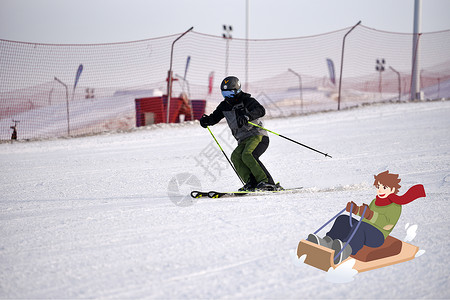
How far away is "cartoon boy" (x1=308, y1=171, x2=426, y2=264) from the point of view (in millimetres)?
2328

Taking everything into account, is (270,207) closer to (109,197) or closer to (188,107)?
(109,197)

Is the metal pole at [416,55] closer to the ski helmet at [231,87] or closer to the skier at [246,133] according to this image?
the skier at [246,133]

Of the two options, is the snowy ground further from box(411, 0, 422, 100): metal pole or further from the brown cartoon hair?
box(411, 0, 422, 100): metal pole

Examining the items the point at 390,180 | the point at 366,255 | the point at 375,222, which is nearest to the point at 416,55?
the point at 390,180

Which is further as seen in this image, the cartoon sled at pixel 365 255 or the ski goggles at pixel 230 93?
the ski goggles at pixel 230 93

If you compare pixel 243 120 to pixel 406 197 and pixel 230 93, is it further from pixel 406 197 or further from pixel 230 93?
→ pixel 406 197

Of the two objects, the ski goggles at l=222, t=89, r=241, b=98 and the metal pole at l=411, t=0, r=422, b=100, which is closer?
the ski goggles at l=222, t=89, r=241, b=98

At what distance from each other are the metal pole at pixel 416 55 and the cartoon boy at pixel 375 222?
45.0 ft

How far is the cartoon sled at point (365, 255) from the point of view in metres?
2.30

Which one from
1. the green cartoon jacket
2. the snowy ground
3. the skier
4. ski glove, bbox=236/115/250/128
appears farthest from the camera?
the skier

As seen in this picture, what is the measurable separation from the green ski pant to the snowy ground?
0.41 m

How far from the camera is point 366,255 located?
7.77ft

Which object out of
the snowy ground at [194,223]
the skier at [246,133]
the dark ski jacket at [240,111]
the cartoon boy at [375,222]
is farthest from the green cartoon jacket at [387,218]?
the dark ski jacket at [240,111]

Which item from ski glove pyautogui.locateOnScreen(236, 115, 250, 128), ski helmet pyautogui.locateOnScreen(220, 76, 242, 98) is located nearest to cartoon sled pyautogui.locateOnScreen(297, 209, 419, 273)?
ski glove pyautogui.locateOnScreen(236, 115, 250, 128)
